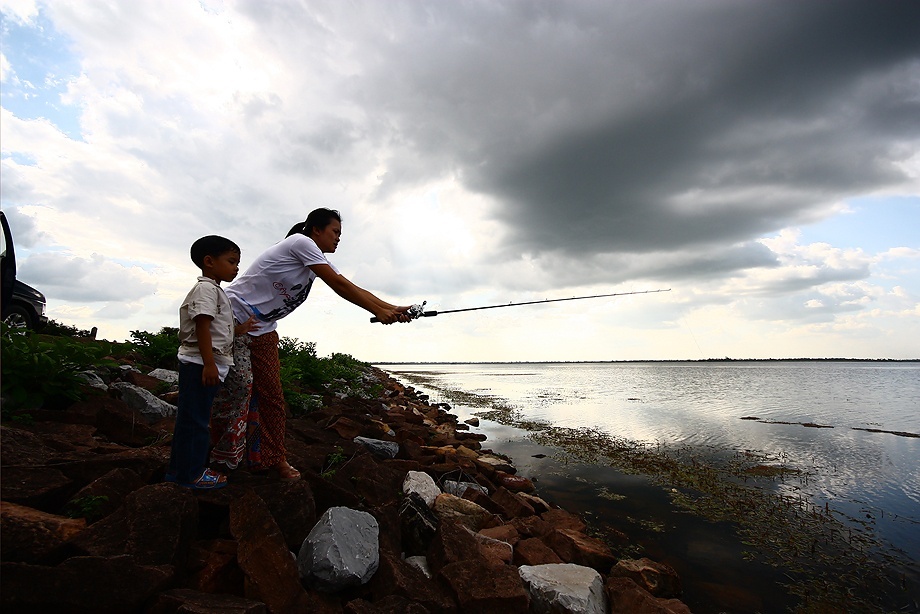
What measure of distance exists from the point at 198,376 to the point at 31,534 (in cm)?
124

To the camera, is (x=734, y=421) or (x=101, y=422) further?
(x=734, y=421)

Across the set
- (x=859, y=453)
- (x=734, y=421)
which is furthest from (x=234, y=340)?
(x=734, y=421)

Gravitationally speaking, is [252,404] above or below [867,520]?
above

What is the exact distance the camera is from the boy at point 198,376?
3.39m

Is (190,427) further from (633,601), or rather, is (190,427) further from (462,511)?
A: (633,601)

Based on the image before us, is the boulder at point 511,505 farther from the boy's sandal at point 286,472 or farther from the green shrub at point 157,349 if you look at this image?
the green shrub at point 157,349

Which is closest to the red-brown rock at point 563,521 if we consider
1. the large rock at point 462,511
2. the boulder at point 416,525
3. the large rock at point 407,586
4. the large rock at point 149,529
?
the large rock at point 462,511

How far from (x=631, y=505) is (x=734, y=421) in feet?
37.2

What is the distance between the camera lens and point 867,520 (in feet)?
21.2

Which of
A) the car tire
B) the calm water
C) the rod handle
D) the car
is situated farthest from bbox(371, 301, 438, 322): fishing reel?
the car tire

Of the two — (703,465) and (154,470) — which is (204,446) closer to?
(154,470)

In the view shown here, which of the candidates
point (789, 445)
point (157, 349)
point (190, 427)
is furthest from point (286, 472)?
point (789, 445)

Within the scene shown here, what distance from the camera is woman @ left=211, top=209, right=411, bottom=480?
3.93 metres

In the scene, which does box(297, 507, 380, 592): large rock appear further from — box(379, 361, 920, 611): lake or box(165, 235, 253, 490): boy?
box(379, 361, 920, 611): lake
